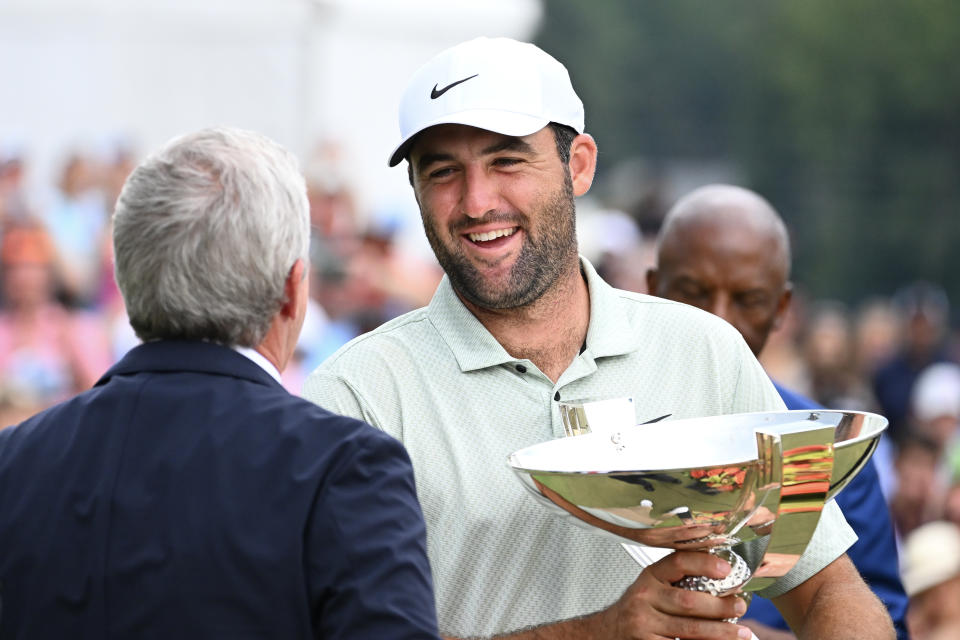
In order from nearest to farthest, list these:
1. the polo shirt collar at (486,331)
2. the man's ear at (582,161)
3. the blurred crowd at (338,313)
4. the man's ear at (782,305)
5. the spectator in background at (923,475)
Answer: the polo shirt collar at (486,331) → the man's ear at (582,161) → the man's ear at (782,305) → the spectator in background at (923,475) → the blurred crowd at (338,313)

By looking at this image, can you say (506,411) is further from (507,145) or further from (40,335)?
(40,335)

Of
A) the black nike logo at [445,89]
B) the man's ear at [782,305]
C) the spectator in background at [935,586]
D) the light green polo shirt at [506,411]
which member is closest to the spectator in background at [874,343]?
the spectator in background at [935,586]

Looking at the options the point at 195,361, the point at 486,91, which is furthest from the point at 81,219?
the point at 195,361

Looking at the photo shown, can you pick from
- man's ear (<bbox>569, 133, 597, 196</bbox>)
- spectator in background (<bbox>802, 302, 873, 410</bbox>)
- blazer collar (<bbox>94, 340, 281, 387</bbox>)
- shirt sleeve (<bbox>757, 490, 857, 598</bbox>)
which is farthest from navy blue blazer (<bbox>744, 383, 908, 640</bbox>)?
spectator in background (<bbox>802, 302, 873, 410</bbox>)

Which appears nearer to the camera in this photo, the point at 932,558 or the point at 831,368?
the point at 932,558

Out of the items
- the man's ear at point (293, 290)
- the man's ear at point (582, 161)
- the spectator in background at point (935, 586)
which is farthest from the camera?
the spectator in background at point (935, 586)

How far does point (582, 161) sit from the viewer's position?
118 inches

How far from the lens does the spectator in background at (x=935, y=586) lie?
5715 mm

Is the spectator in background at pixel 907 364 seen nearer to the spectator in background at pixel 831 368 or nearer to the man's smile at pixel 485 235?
the spectator in background at pixel 831 368

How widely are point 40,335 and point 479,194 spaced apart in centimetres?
540

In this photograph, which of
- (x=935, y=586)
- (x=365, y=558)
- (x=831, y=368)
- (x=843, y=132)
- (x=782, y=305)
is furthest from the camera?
(x=843, y=132)

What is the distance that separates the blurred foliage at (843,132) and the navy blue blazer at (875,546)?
27.9m

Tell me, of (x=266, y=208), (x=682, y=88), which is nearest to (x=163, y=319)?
(x=266, y=208)

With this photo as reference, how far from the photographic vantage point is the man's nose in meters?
2.75
